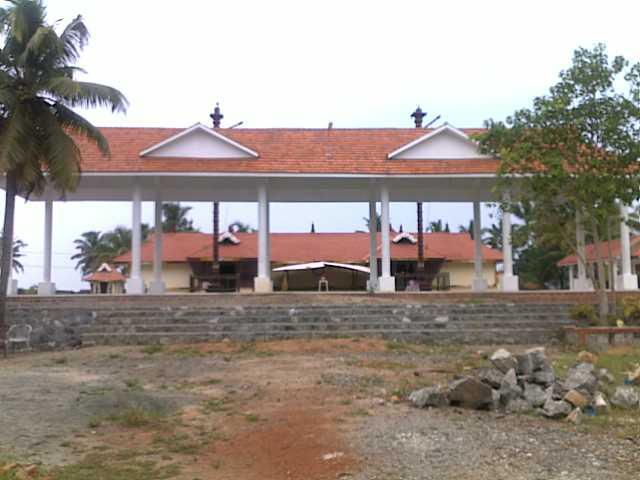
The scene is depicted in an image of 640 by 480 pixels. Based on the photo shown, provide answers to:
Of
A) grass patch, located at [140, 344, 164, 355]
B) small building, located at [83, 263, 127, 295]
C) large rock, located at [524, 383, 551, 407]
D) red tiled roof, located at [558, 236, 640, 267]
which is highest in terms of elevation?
red tiled roof, located at [558, 236, 640, 267]

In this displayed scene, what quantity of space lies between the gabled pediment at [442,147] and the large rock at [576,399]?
14387 millimetres

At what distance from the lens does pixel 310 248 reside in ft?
114

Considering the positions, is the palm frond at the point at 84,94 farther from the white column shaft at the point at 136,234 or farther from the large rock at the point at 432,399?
the large rock at the point at 432,399

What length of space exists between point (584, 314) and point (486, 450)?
37.4ft

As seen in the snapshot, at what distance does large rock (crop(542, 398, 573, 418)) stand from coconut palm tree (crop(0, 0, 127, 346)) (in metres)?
12.3

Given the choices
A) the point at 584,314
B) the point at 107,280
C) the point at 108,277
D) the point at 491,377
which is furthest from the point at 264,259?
the point at 108,277

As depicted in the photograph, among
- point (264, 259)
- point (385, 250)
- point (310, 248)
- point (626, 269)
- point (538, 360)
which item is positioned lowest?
point (538, 360)

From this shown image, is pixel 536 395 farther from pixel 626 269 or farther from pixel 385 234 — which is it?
pixel 626 269

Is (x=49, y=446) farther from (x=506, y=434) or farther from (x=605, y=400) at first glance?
(x=605, y=400)

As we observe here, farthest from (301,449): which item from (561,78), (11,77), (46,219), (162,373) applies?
(46,219)

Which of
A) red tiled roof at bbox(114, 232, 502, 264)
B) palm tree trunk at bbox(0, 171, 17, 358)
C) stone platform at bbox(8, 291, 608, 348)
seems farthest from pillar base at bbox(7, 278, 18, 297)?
red tiled roof at bbox(114, 232, 502, 264)

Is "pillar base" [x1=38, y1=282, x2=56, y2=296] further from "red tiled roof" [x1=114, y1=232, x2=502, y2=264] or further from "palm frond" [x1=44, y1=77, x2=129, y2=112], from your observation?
"red tiled roof" [x1=114, y1=232, x2=502, y2=264]

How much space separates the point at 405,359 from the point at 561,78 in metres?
7.68

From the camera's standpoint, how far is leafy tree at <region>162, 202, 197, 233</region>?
48312 millimetres
